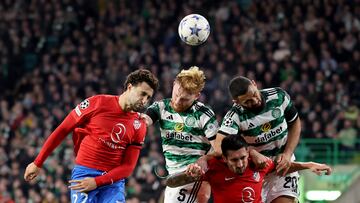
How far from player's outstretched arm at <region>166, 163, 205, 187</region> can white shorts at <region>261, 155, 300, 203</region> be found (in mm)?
893

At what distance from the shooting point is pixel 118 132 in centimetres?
901

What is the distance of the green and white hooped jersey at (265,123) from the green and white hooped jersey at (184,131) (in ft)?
1.07

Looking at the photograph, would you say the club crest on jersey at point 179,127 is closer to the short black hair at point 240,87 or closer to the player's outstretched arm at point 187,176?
the player's outstretched arm at point 187,176

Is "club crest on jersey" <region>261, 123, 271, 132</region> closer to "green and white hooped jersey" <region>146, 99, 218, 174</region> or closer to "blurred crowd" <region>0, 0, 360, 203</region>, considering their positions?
"green and white hooped jersey" <region>146, 99, 218, 174</region>

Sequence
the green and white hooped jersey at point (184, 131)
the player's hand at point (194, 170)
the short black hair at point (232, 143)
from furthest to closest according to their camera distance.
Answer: the green and white hooped jersey at point (184, 131) → the short black hair at point (232, 143) → the player's hand at point (194, 170)

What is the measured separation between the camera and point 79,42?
902 inches

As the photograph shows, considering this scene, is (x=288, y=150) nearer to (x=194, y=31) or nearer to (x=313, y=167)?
(x=313, y=167)

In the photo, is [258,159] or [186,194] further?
[186,194]

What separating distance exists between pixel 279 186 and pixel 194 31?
2.12 m

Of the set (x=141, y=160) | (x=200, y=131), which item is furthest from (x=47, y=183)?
(x=200, y=131)

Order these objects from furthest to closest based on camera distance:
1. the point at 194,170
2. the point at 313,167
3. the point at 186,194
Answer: the point at 186,194 → the point at 313,167 → the point at 194,170

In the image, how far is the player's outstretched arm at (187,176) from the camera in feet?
27.7

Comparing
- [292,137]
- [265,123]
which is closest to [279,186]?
[292,137]

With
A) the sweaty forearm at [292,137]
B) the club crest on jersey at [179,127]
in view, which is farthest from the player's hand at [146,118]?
the sweaty forearm at [292,137]
